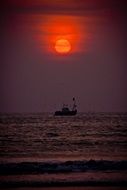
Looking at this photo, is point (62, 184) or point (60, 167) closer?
point (62, 184)

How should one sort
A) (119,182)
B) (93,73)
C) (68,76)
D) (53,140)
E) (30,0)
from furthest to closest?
(53,140)
(68,76)
(93,73)
(30,0)
(119,182)

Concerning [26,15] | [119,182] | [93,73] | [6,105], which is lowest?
[119,182]

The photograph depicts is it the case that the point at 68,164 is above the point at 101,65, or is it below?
below

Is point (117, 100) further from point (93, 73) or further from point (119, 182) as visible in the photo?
point (119, 182)

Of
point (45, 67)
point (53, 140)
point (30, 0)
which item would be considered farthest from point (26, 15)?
point (53, 140)

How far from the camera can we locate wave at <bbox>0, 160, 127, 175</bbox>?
14.6 ft

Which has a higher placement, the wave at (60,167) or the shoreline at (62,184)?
the wave at (60,167)

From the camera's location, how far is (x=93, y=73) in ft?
17.2

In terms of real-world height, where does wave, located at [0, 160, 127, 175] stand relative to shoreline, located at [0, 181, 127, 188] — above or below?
above

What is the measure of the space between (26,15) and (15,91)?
0.95m

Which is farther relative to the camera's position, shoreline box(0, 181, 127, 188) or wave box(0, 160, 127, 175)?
wave box(0, 160, 127, 175)

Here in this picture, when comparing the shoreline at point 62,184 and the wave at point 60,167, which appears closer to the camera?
the shoreline at point 62,184

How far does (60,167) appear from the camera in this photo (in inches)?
185

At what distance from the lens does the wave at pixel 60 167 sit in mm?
4453
